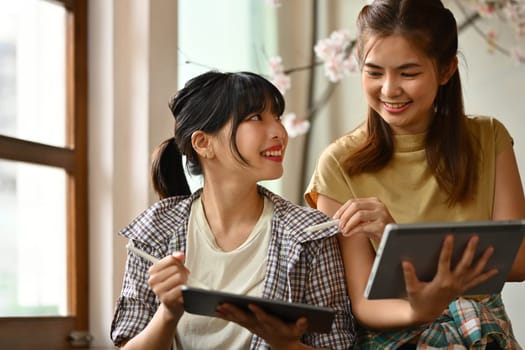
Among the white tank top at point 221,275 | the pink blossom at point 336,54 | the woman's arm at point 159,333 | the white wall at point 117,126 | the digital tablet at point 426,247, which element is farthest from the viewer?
the pink blossom at point 336,54

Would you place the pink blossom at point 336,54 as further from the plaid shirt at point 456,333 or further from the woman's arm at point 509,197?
the plaid shirt at point 456,333

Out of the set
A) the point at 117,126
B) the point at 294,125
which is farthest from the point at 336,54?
the point at 117,126

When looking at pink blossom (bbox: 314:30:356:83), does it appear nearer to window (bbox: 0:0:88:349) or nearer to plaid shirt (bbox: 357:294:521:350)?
window (bbox: 0:0:88:349)

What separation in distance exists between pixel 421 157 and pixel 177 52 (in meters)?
1.00

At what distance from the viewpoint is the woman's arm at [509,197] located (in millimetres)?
2068

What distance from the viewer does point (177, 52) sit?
2834 millimetres

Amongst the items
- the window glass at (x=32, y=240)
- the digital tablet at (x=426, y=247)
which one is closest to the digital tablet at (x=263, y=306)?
the digital tablet at (x=426, y=247)

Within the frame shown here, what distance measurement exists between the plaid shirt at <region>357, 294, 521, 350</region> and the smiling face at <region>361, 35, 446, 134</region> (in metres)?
0.41

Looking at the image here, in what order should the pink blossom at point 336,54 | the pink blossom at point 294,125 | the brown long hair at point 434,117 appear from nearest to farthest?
1. the brown long hair at point 434,117
2. the pink blossom at point 336,54
3. the pink blossom at point 294,125

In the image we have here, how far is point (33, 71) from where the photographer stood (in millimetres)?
2613

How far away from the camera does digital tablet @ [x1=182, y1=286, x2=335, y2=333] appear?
1541 mm

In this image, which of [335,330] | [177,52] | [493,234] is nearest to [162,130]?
[177,52]

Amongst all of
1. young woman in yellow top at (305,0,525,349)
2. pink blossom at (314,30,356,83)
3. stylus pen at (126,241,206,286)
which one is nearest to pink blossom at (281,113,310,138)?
pink blossom at (314,30,356,83)

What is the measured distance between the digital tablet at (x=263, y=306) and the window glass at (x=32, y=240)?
98 centimetres
